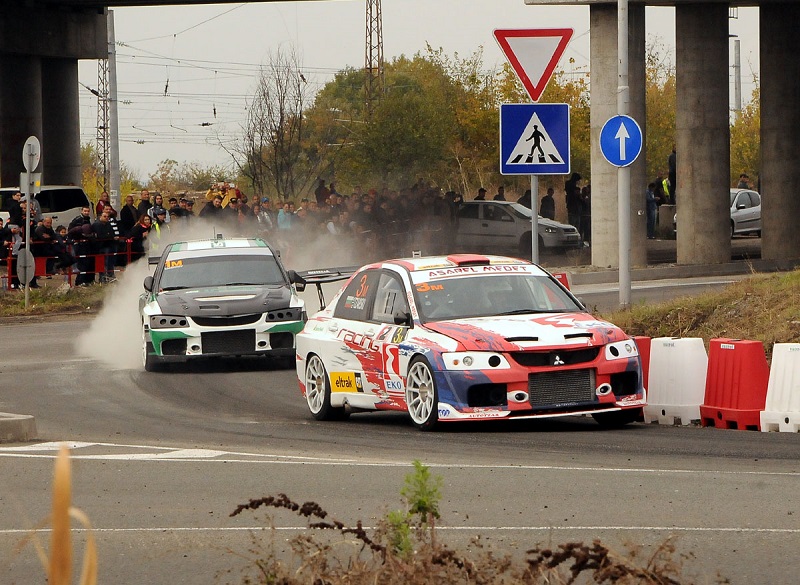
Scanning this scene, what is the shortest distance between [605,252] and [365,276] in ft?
72.1

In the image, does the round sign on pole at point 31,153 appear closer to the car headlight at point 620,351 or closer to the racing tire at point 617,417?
the racing tire at point 617,417

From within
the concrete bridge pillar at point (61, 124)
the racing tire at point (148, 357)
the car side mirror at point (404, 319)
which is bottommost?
the racing tire at point (148, 357)

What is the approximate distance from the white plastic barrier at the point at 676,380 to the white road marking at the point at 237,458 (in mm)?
2966

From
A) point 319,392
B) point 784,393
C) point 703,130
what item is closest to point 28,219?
point 703,130

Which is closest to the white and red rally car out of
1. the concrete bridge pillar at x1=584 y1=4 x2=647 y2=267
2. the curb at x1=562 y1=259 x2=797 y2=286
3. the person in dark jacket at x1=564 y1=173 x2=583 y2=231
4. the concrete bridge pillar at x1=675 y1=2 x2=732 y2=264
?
the curb at x1=562 y1=259 x2=797 y2=286

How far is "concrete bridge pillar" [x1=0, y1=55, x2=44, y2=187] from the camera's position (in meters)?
51.8

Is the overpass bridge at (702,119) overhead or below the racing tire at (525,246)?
overhead

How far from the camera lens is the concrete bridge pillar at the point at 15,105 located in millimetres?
51781

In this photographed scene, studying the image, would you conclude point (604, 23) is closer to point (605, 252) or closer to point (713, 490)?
point (605, 252)

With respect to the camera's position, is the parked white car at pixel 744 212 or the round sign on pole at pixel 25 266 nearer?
the round sign on pole at pixel 25 266

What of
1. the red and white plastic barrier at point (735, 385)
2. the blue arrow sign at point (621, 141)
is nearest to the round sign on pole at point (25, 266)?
the blue arrow sign at point (621, 141)

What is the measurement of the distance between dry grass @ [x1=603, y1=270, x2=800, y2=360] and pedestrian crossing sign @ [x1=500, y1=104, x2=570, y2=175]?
2.98 metres

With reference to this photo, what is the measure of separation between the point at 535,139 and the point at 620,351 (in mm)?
3347

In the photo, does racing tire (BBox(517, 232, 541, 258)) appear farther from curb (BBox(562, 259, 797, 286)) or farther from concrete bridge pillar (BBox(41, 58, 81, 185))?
concrete bridge pillar (BBox(41, 58, 81, 185))
